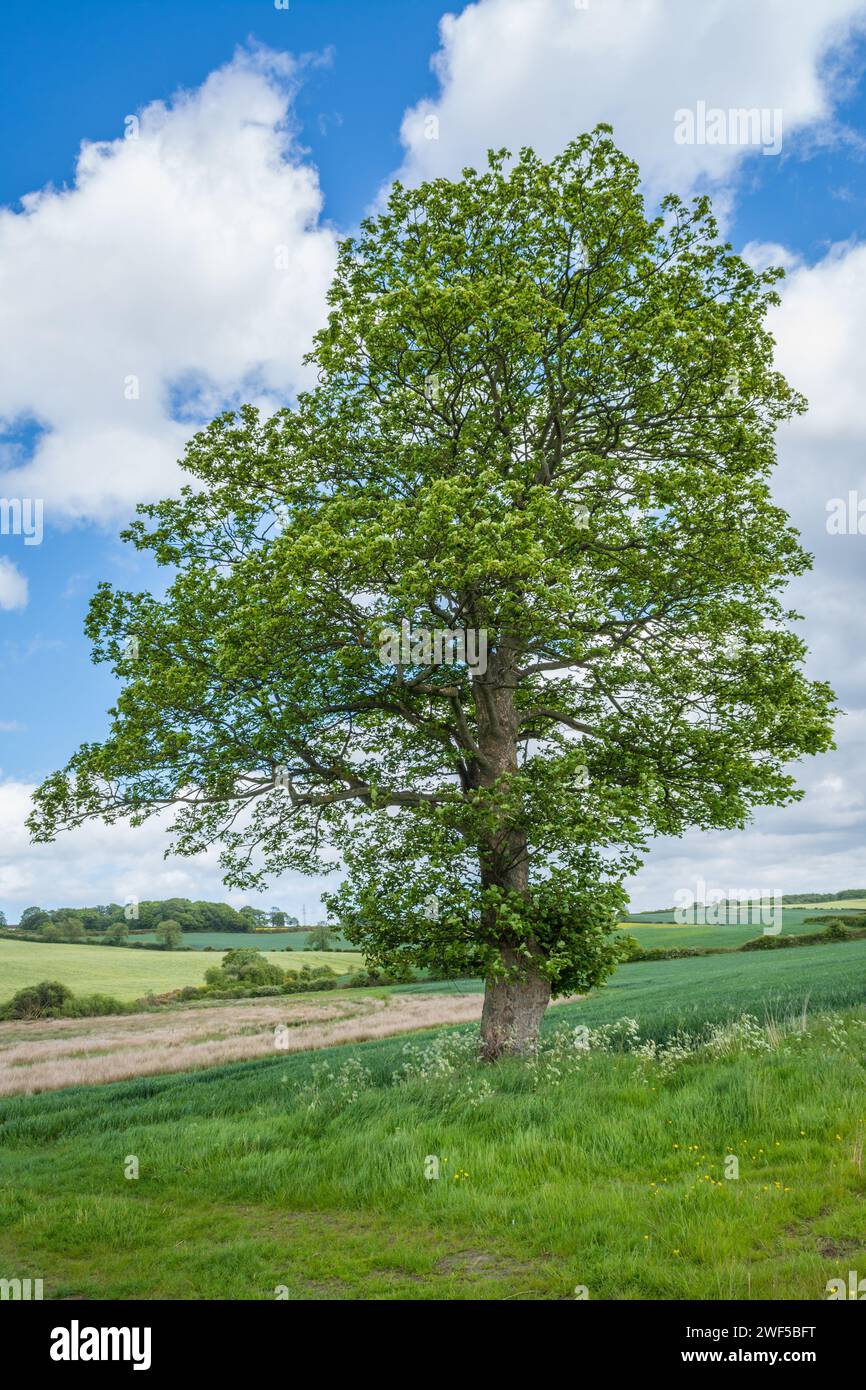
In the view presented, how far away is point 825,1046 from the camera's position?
14.3 m

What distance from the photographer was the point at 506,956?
17.9m

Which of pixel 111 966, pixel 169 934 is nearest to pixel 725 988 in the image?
pixel 111 966

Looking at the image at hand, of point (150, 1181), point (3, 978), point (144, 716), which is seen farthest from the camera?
point (3, 978)

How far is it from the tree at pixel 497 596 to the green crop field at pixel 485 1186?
373 cm

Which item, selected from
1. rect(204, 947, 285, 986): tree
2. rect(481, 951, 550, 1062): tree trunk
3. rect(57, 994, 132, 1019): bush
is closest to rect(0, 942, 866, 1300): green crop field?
rect(481, 951, 550, 1062): tree trunk

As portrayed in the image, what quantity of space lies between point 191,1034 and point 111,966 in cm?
2809

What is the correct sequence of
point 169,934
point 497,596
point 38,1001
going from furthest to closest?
point 169,934 < point 38,1001 < point 497,596

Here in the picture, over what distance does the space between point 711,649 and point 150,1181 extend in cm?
1519

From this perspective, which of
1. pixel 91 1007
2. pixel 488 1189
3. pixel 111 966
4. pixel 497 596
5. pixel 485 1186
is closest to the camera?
pixel 488 1189

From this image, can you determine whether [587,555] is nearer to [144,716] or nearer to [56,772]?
[144,716]

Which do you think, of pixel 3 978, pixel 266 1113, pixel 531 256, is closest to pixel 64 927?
pixel 3 978

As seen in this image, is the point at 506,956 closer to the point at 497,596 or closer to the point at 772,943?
the point at 497,596

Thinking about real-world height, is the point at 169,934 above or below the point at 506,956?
below

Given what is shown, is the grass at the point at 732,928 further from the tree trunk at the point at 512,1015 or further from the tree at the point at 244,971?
the tree trunk at the point at 512,1015
